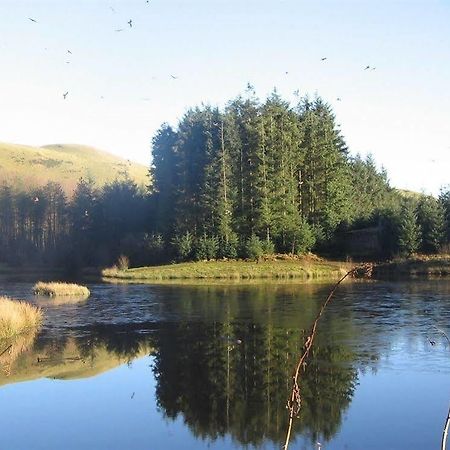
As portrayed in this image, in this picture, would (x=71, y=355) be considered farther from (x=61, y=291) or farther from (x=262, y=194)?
(x=262, y=194)

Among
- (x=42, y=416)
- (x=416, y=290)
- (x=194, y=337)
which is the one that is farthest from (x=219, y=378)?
(x=416, y=290)

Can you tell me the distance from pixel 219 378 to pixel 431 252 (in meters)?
49.9

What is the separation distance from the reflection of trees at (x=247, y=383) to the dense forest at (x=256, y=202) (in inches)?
1599

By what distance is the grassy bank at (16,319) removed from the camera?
24703 mm

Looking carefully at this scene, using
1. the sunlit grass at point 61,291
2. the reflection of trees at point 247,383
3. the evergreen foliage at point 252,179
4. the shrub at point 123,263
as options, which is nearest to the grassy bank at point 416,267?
the evergreen foliage at point 252,179

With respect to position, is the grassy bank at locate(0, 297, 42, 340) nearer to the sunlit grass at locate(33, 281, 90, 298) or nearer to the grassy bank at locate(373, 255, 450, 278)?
the sunlit grass at locate(33, 281, 90, 298)

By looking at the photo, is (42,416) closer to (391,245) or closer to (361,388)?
(361,388)

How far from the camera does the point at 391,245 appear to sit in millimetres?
63781

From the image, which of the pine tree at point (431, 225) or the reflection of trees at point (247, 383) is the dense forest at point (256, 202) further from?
the reflection of trees at point (247, 383)

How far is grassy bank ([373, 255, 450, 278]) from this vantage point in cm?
5584

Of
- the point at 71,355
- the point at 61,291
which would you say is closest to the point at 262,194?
the point at 61,291

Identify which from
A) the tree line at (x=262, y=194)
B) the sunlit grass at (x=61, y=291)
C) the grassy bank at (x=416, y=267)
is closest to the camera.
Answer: the sunlit grass at (x=61, y=291)

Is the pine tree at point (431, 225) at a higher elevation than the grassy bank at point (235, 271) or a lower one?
higher

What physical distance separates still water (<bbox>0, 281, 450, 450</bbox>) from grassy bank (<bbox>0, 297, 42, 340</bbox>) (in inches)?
30.2
